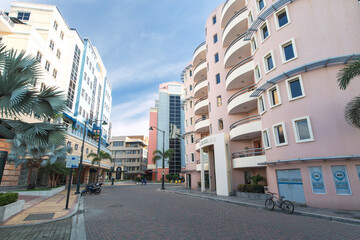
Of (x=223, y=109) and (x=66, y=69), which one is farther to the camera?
(x=66, y=69)

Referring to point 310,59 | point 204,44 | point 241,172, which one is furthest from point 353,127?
point 204,44

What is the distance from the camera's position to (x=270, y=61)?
1688 cm

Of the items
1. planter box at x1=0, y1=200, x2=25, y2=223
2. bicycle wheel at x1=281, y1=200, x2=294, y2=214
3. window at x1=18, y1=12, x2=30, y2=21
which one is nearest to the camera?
planter box at x1=0, y1=200, x2=25, y2=223

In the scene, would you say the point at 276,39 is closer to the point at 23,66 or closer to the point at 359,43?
the point at 359,43

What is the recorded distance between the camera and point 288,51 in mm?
15211

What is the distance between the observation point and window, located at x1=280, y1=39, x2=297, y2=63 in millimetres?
14673

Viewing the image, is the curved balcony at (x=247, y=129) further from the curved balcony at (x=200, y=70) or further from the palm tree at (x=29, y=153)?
the palm tree at (x=29, y=153)

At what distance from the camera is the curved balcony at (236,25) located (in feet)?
71.8

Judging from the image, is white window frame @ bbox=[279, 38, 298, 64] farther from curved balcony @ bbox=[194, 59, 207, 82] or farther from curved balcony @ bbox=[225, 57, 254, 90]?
curved balcony @ bbox=[194, 59, 207, 82]

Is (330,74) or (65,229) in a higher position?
(330,74)

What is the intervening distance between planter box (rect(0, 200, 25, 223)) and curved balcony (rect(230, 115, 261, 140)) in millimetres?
17746

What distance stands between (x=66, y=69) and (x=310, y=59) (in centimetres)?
3620

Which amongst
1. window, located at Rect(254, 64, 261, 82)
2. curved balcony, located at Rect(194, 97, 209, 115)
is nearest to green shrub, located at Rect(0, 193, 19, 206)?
window, located at Rect(254, 64, 261, 82)

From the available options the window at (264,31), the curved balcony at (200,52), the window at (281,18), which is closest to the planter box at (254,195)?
the window at (264,31)
